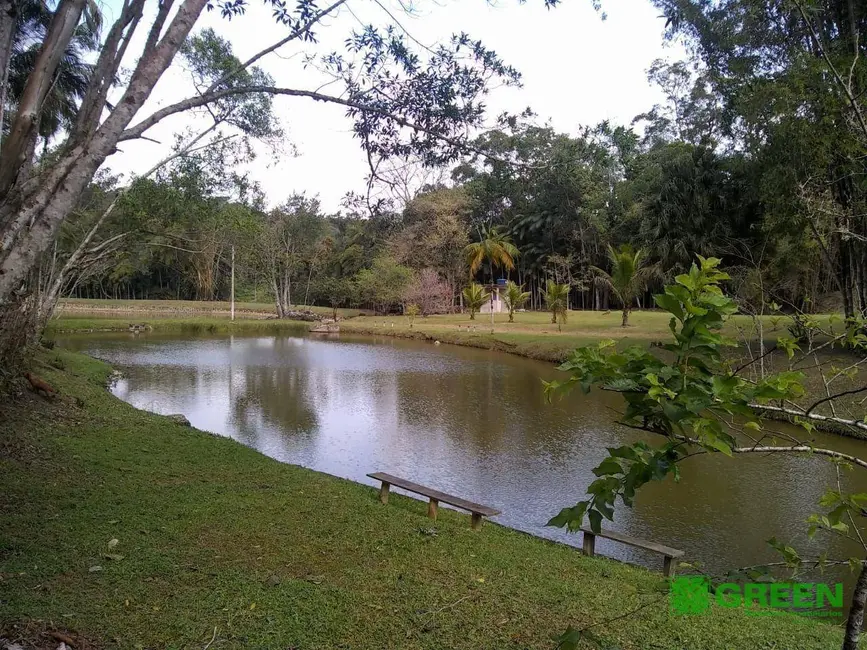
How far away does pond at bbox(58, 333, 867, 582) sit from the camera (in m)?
6.80

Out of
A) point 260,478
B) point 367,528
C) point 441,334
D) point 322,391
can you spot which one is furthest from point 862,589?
point 441,334

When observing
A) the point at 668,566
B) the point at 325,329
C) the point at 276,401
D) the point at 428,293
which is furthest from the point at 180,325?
the point at 668,566

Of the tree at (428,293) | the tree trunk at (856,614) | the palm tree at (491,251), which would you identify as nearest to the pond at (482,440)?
the tree trunk at (856,614)

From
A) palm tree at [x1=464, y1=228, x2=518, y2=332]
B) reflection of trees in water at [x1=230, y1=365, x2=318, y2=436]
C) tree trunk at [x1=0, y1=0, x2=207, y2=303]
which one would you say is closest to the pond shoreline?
palm tree at [x1=464, y1=228, x2=518, y2=332]

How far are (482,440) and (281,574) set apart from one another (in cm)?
673

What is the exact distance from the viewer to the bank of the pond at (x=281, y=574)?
3.32m

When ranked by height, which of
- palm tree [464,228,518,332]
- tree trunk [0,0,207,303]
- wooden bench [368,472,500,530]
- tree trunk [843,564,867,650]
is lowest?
wooden bench [368,472,500,530]

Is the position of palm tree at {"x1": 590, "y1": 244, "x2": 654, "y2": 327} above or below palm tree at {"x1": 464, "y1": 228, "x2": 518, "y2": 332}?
below

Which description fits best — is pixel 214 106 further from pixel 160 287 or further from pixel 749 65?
pixel 160 287

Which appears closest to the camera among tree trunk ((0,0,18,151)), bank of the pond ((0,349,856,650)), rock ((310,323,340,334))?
tree trunk ((0,0,18,151))

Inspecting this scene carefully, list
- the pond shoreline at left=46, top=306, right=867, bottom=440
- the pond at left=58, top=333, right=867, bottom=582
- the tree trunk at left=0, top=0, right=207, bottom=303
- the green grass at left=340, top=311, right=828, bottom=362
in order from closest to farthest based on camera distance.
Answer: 1. the tree trunk at left=0, top=0, right=207, bottom=303
2. the pond at left=58, top=333, right=867, bottom=582
3. the green grass at left=340, top=311, right=828, bottom=362
4. the pond shoreline at left=46, top=306, right=867, bottom=440

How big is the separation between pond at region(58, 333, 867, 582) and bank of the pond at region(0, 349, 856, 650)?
1381 mm

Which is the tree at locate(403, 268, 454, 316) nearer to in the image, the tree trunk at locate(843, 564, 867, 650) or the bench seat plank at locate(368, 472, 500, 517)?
the bench seat plank at locate(368, 472, 500, 517)

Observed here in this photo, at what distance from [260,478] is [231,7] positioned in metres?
4.65
